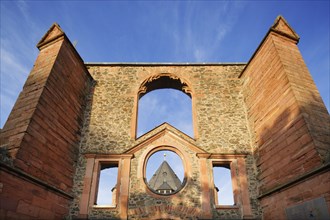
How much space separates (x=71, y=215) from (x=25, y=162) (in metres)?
2.62

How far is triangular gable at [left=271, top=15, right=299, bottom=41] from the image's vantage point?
29.8 ft

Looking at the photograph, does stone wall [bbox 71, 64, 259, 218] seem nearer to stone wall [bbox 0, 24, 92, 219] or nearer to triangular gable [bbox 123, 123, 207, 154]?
triangular gable [bbox 123, 123, 207, 154]

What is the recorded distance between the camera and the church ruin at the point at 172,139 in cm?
616

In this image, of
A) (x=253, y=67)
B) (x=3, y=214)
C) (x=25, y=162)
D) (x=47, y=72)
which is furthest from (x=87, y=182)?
(x=253, y=67)

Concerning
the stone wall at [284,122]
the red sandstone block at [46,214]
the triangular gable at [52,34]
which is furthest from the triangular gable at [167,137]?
the triangular gable at [52,34]

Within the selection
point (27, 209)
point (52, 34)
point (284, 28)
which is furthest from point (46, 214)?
point (284, 28)

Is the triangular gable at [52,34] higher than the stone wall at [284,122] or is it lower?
higher

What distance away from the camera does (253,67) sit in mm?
9750

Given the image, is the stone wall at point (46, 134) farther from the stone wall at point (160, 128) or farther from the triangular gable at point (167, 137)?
the triangular gable at point (167, 137)

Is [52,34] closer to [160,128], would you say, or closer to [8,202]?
[160,128]

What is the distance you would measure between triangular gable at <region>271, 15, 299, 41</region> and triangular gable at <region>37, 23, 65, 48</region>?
26.4ft

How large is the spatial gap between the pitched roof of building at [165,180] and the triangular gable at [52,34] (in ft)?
72.6

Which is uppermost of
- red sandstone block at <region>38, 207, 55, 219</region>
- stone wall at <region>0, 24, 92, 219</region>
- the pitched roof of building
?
the pitched roof of building

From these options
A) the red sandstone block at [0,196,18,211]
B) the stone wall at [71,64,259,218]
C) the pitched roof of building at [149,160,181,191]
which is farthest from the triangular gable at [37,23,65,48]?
the pitched roof of building at [149,160,181,191]
